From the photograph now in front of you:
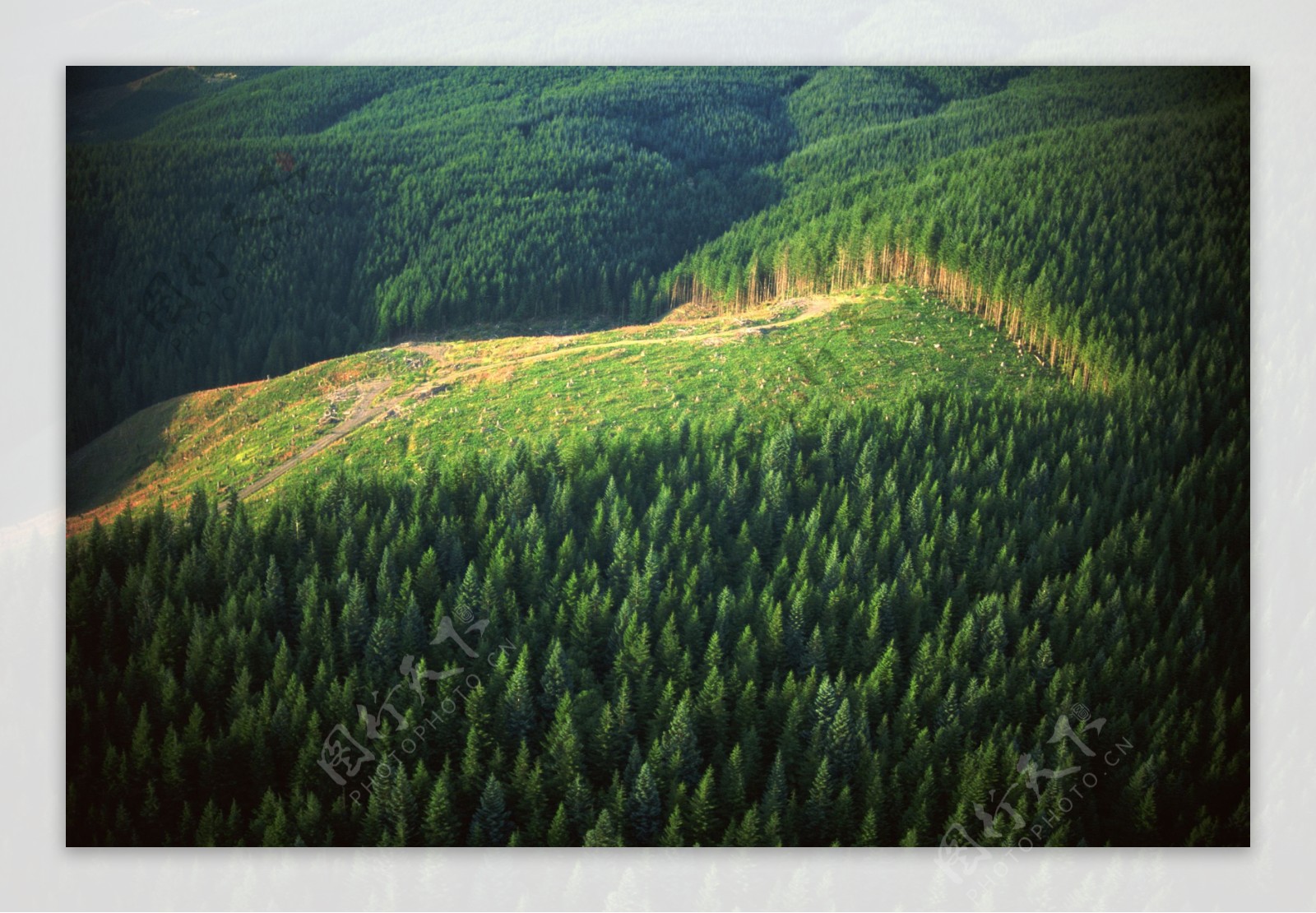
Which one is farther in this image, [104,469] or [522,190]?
[522,190]

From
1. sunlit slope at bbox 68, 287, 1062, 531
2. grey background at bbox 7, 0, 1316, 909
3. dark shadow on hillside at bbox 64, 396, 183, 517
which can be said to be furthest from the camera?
sunlit slope at bbox 68, 287, 1062, 531

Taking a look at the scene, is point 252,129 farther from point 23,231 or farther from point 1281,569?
point 1281,569

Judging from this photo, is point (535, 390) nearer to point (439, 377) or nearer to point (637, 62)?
point (439, 377)

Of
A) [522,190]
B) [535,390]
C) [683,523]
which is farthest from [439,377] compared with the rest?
[683,523]

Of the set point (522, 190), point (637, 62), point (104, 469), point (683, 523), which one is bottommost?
point (683, 523)

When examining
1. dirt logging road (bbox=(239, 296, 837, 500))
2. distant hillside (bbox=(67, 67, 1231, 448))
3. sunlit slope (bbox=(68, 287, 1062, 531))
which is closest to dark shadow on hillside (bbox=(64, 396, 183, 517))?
sunlit slope (bbox=(68, 287, 1062, 531))

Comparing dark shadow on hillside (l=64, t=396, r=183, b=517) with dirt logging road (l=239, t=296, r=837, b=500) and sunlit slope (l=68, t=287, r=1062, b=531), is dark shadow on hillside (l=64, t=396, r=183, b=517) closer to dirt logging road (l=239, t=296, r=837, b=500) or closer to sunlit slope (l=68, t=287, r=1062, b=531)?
sunlit slope (l=68, t=287, r=1062, b=531)
